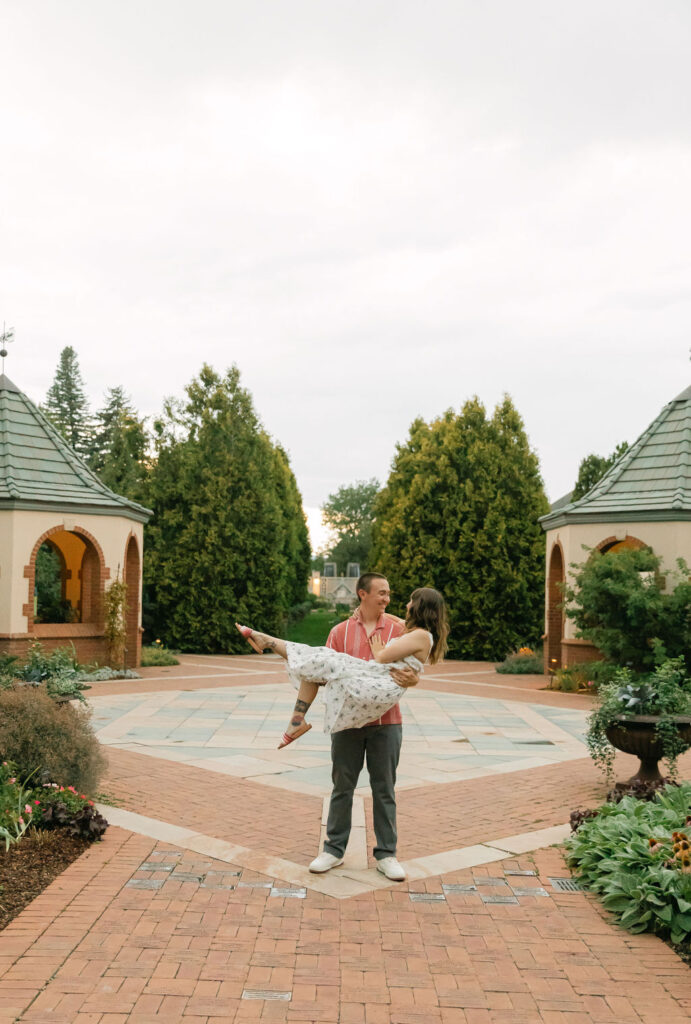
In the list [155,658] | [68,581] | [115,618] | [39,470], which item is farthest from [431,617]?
[68,581]


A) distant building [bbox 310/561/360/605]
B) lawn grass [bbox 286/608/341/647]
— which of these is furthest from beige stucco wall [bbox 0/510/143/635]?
distant building [bbox 310/561/360/605]

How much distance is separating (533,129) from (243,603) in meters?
16.2

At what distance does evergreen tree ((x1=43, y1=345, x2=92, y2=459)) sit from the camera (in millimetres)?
51094

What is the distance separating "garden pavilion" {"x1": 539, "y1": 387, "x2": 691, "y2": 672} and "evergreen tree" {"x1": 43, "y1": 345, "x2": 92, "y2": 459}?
3905cm

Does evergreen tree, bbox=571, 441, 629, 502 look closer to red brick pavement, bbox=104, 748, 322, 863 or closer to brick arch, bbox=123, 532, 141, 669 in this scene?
brick arch, bbox=123, 532, 141, 669

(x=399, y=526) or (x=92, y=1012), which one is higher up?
(x=399, y=526)

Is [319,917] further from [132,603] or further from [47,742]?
[132,603]

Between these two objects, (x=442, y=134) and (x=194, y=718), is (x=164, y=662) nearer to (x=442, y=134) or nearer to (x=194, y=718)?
(x=194, y=718)

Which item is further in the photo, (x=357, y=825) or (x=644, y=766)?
(x=644, y=766)

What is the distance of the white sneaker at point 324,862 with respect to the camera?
5.11 m

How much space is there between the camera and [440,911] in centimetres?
460

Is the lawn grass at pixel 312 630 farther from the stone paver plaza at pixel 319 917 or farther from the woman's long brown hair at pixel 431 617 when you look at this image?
the woman's long brown hair at pixel 431 617

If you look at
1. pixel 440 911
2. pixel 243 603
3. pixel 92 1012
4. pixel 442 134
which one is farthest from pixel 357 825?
pixel 243 603

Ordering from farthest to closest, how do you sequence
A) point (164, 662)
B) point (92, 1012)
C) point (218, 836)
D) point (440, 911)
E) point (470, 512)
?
point (470, 512), point (164, 662), point (218, 836), point (440, 911), point (92, 1012)
